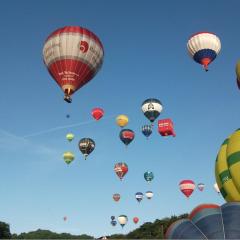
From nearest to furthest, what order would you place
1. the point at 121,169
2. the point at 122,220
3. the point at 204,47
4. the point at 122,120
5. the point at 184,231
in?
the point at 184,231 < the point at 204,47 < the point at 122,120 < the point at 121,169 < the point at 122,220

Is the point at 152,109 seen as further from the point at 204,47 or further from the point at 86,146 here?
the point at 204,47

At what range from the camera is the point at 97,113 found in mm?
47750

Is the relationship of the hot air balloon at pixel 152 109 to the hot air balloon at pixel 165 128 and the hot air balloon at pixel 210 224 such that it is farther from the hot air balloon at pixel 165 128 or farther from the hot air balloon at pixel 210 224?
the hot air balloon at pixel 210 224

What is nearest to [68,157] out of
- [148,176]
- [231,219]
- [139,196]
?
[148,176]

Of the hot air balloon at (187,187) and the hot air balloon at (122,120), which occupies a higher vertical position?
the hot air balloon at (122,120)

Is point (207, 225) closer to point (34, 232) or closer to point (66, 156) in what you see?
point (66, 156)

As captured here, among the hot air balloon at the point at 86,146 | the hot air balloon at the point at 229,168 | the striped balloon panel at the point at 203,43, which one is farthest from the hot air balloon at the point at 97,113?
the hot air balloon at the point at 229,168

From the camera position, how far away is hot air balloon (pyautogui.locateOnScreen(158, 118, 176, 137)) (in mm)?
44750

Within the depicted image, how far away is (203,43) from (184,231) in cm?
1987

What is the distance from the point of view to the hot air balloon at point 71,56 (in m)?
28.0

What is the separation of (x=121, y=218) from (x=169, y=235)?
51259mm

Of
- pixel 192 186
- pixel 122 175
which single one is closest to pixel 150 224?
pixel 122 175

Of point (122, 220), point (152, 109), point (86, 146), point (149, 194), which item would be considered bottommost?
point (122, 220)

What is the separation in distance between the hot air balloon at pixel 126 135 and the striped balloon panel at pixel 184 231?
30.9 m
